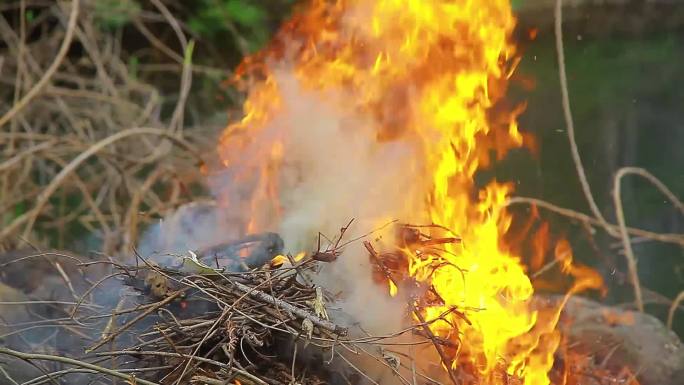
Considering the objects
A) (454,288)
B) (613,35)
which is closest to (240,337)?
(454,288)

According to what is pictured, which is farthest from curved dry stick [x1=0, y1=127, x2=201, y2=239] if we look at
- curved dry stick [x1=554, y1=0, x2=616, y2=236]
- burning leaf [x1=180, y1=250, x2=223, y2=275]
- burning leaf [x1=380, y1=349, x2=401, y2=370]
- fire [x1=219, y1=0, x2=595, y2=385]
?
curved dry stick [x1=554, y1=0, x2=616, y2=236]

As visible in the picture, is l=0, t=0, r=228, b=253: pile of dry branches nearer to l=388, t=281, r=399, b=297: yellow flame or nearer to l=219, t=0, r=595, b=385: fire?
l=219, t=0, r=595, b=385: fire

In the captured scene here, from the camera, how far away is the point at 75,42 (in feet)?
21.0

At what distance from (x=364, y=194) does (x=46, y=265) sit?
1.01 metres

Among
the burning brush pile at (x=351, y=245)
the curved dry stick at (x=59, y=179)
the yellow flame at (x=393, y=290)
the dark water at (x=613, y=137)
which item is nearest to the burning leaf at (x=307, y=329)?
the burning brush pile at (x=351, y=245)

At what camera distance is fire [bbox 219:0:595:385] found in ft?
7.01

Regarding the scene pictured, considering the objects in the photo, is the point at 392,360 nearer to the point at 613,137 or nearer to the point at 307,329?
the point at 307,329

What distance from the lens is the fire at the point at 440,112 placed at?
214 centimetres

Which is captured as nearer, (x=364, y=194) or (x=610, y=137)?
(x=364, y=194)

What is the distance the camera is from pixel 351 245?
2023 mm

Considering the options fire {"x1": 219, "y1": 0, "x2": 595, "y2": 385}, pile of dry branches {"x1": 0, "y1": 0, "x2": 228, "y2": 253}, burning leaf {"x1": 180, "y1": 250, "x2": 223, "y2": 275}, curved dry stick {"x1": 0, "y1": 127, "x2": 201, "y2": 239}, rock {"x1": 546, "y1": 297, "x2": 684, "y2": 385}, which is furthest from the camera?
pile of dry branches {"x1": 0, "y1": 0, "x2": 228, "y2": 253}

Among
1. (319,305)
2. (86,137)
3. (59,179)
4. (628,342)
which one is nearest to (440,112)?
(319,305)

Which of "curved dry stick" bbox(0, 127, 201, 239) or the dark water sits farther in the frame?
the dark water

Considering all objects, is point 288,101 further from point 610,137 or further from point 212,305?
point 610,137
